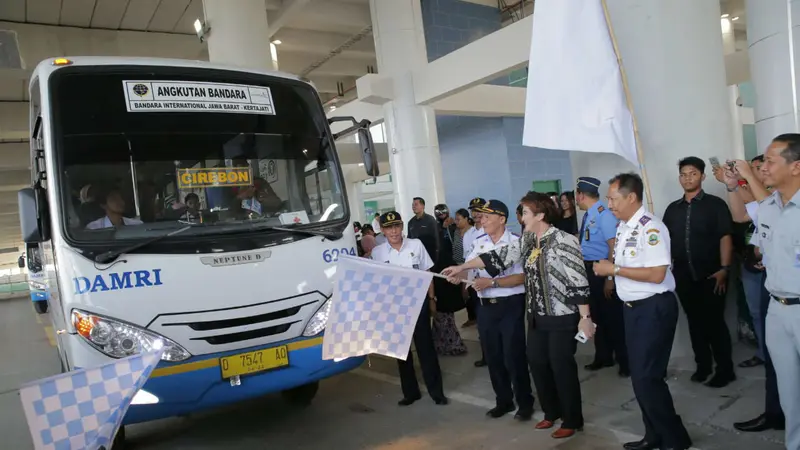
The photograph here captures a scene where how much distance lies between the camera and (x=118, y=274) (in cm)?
349

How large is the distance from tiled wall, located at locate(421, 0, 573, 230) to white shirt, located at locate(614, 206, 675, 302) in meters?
11.2

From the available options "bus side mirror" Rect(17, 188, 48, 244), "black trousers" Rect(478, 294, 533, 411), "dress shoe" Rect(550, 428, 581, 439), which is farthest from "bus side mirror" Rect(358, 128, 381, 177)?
"dress shoe" Rect(550, 428, 581, 439)

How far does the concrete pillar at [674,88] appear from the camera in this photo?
15.5 feet

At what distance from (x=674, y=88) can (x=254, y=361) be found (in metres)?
4.00

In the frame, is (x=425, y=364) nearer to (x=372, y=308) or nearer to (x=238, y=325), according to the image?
(x=372, y=308)

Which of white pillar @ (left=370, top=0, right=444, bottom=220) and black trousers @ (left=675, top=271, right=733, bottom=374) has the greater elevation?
white pillar @ (left=370, top=0, right=444, bottom=220)

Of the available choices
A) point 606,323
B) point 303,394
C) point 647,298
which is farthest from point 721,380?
point 303,394

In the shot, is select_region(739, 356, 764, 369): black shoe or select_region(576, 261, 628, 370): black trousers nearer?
select_region(739, 356, 764, 369): black shoe

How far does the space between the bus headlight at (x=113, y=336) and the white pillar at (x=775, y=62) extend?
5.13m

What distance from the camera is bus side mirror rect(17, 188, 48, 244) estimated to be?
3686 millimetres

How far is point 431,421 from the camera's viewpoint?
14.3 ft

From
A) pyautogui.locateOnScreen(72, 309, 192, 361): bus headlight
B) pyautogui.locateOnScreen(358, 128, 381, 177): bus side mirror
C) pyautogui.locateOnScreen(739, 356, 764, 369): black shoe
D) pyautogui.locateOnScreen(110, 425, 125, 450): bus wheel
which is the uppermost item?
pyautogui.locateOnScreen(358, 128, 381, 177): bus side mirror

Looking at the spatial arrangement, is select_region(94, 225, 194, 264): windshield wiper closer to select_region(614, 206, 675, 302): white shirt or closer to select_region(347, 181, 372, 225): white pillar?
select_region(614, 206, 675, 302): white shirt

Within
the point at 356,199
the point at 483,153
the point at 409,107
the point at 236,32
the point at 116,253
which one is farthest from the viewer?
A: the point at 356,199
